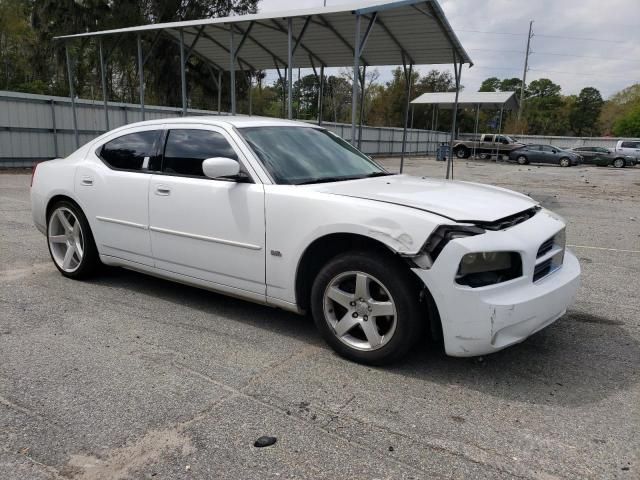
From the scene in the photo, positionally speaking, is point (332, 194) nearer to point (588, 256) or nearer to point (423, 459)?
point (423, 459)

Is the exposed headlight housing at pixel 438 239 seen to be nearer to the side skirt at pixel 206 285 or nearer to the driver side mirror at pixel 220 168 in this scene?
the side skirt at pixel 206 285

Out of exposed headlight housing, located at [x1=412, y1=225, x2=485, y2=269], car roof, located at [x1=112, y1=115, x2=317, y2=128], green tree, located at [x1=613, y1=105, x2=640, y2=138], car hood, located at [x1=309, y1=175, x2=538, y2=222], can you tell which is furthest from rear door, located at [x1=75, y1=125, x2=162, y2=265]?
green tree, located at [x1=613, y1=105, x2=640, y2=138]

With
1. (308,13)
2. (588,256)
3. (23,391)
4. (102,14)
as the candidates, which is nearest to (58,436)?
(23,391)

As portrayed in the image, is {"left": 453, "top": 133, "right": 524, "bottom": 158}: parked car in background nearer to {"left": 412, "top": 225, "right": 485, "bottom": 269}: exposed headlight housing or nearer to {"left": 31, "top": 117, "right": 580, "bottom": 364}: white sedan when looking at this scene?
{"left": 31, "top": 117, "right": 580, "bottom": 364}: white sedan

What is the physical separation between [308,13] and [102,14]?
19553 mm

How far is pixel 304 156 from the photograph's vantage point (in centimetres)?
410

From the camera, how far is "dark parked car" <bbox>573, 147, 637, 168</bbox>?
3375 cm

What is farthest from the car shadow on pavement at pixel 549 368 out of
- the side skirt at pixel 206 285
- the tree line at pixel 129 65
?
the tree line at pixel 129 65

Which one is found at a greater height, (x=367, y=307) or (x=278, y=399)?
(x=367, y=307)

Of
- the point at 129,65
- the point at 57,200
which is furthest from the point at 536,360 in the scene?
the point at 129,65

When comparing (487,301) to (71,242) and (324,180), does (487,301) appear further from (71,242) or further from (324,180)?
(71,242)

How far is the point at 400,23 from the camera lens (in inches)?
397

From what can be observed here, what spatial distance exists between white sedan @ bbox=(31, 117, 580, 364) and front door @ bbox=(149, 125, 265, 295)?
0.04ft

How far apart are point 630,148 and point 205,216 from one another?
3746 centimetres
